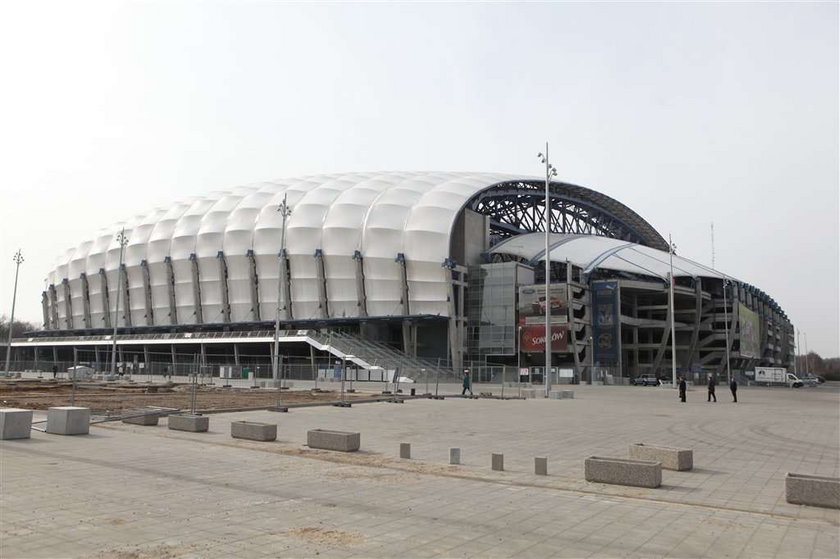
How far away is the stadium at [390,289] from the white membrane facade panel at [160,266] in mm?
269

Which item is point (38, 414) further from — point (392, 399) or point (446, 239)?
point (446, 239)

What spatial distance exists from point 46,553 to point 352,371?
52107 mm

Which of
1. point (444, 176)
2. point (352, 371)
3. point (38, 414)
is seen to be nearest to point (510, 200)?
point (444, 176)

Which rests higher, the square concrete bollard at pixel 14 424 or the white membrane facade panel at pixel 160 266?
the white membrane facade panel at pixel 160 266

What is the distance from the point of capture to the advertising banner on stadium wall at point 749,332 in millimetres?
94750

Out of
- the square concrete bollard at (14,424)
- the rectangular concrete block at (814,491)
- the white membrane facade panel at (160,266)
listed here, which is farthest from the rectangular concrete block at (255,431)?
the white membrane facade panel at (160,266)

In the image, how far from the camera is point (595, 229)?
11319 cm

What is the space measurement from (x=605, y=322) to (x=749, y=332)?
30.2m

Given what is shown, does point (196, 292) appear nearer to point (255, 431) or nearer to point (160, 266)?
point (160, 266)

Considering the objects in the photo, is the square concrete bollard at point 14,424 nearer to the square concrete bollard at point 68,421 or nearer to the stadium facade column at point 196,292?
the square concrete bollard at point 68,421

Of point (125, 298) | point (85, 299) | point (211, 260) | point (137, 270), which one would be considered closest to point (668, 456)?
point (211, 260)

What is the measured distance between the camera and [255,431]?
58.5 ft

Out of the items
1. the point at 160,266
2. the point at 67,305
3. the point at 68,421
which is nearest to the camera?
the point at 68,421

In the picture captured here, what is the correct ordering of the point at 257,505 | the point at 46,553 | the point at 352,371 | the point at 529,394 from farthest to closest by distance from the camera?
the point at 352,371
the point at 529,394
the point at 257,505
the point at 46,553
